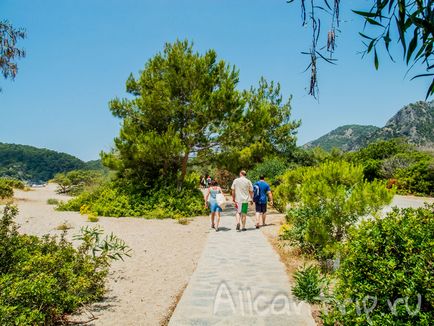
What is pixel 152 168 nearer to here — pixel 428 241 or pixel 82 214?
pixel 82 214

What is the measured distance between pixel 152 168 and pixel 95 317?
13.6 m

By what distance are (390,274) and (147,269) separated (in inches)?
204

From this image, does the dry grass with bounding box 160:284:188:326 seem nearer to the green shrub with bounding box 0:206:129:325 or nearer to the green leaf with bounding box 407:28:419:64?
the green shrub with bounding box 0:206:129:325

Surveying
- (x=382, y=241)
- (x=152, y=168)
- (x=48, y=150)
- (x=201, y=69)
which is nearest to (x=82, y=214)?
(x=152, y=168)

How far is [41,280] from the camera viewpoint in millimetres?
3633

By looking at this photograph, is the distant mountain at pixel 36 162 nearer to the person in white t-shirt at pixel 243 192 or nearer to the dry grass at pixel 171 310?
the person in white t-shirt at pixel 243 192

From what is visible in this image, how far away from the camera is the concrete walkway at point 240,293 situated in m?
4.01

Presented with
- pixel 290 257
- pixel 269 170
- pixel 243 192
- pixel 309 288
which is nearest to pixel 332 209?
pixel 290 257

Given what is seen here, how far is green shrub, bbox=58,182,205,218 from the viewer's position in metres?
15.7

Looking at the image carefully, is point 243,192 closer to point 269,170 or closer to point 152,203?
point 152,203

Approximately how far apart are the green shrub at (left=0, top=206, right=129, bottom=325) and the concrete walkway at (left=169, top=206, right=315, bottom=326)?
1343 mm

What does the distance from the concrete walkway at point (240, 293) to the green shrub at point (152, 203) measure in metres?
7.89

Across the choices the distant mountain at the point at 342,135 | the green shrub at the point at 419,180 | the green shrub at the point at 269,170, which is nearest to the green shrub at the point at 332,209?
the green shrub at the point at 269,170

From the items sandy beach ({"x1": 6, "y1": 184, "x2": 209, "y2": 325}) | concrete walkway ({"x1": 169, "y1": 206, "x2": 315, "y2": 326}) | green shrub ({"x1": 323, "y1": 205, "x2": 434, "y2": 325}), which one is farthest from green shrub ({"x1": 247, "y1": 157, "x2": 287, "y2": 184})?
green shrub ({"x1": 323, "y1": 205, "x2": 434, "y2": 325})
